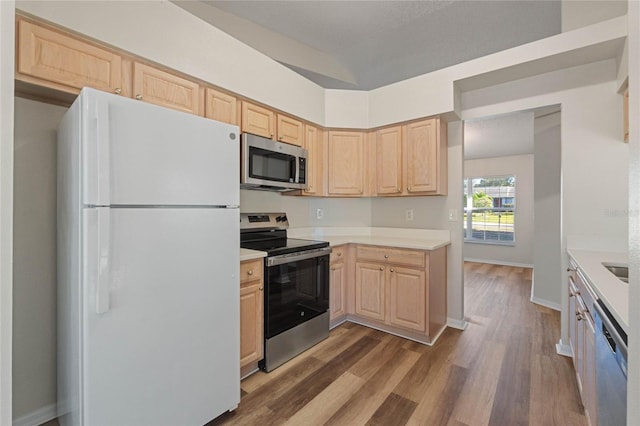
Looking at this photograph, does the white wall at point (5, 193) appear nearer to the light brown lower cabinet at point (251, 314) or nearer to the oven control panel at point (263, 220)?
the light brown lower cabinet at point (251, 314)

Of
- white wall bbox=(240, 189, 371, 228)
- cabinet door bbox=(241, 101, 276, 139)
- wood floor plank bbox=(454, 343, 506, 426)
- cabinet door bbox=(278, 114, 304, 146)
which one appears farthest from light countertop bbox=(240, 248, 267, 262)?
wood floor plank bbox=(454, 343, 506, 426)

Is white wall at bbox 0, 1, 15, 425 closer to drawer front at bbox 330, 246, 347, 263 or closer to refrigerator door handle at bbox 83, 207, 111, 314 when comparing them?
refrigerator door handle at bbox 83, 207, 111, 314

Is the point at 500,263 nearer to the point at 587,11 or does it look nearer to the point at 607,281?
the point at 587,11

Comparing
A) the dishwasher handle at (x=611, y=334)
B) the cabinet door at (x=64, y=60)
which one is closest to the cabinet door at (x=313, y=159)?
the cabinet door at (x=64, y=60)

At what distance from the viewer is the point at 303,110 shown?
283cm

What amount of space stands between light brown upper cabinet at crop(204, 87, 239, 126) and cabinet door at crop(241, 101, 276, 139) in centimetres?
8

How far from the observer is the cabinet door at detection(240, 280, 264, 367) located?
75.9 inches

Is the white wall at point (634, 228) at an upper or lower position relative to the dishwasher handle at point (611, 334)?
upper

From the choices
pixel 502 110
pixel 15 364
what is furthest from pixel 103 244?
pixel 502 110

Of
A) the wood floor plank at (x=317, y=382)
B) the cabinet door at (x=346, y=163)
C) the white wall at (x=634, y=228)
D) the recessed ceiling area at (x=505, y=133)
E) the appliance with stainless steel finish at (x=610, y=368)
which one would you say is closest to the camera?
the white wall at (x=634, y=228)

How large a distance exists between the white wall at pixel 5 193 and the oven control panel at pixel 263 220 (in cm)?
185

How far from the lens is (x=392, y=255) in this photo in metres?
2.72

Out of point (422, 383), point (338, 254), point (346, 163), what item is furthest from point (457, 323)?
point (346, 163)

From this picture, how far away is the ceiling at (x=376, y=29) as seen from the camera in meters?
2.57
